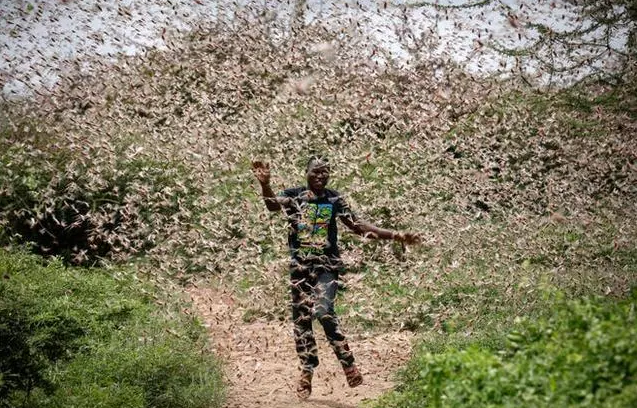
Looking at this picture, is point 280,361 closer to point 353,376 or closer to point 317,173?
point 353,376

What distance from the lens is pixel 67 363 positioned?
20.7ft

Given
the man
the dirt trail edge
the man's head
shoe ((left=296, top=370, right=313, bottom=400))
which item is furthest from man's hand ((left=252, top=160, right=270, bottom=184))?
the dirt trail edge

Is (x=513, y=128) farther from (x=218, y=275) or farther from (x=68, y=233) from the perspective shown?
(x=68, y=233)

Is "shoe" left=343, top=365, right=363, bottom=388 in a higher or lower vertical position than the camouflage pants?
lower

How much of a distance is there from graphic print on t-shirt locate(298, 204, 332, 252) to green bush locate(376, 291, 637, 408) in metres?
2.11

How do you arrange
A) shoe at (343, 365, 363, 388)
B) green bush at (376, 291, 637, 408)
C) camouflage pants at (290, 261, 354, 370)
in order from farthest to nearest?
shoe at (343, 365, 363, 388) → camouflage pants at (290, 261, 354, 370) → green bush at (376, 291, 637, 408)

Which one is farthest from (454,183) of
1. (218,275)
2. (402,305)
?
(218,275)

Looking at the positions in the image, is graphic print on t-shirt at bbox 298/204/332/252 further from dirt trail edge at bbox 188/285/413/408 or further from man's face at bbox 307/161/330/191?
dirt trail edge at bbox 188/285/413/408

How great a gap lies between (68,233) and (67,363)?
4.47 metres

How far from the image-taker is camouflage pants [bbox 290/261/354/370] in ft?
19.3

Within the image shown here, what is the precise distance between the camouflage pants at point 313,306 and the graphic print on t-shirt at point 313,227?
18 cm

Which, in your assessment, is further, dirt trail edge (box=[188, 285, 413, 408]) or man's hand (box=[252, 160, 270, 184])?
dirt trail edge (box=[188, 285, 413, 408])

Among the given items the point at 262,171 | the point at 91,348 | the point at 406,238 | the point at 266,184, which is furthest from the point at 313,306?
the point at 91,348

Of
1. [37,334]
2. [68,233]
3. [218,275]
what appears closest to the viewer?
[37,334]
